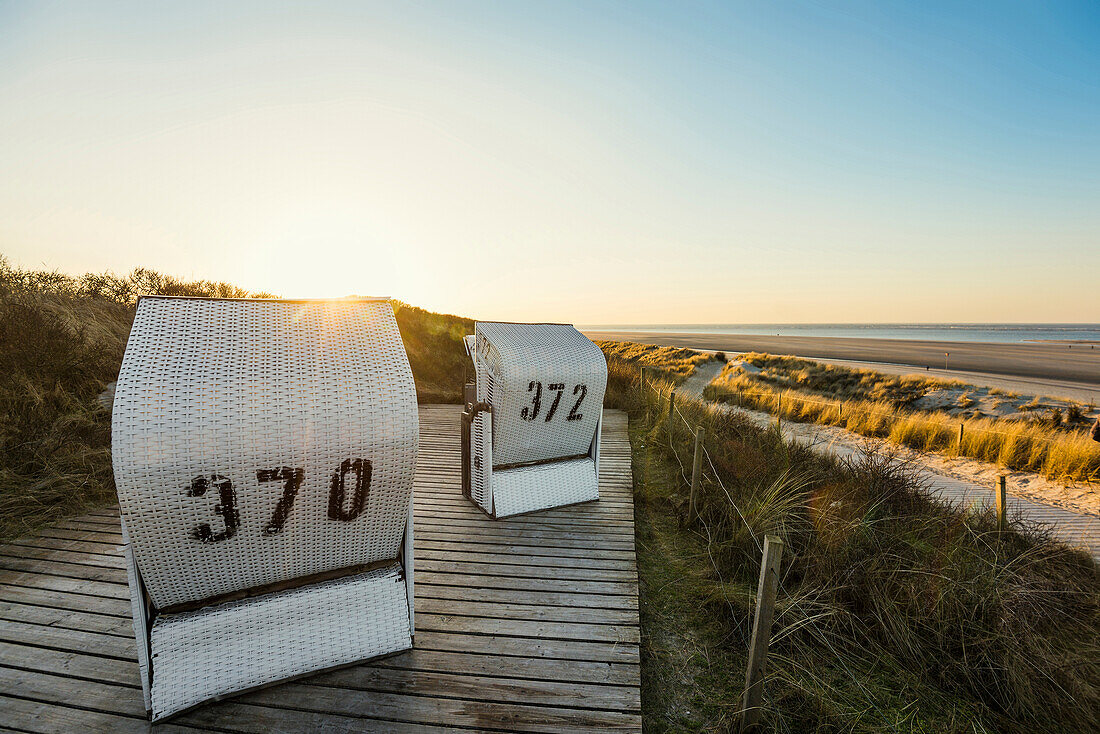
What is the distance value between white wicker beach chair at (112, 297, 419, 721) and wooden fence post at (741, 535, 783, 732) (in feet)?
5.36

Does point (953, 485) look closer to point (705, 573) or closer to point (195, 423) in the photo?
point (705, 573)

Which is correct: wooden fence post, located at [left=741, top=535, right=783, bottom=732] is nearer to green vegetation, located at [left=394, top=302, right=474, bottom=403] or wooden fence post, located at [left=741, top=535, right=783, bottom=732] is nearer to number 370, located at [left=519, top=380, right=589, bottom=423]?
number 370, located at [left=519, top=380, right=589, bottom=423]

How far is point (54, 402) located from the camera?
5.23 metres

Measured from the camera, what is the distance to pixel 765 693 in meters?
2.49

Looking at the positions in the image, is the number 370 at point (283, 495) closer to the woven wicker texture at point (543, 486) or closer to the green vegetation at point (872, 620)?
the green vegetation at point (872, 620)

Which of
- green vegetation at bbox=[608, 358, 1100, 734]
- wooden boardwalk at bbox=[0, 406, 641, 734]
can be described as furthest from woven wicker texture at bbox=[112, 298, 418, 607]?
green vegetation at bbox=[608, 358, 1100, 734]

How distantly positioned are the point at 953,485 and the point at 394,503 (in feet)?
29.6

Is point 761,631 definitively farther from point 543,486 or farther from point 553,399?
point 543,486

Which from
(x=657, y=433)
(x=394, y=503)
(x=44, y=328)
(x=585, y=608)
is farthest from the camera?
(x=657, y=433)

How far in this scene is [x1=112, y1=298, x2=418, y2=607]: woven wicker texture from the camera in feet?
6.09

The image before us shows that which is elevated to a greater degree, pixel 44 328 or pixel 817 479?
pixel 44 328

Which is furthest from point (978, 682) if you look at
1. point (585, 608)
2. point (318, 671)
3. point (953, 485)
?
point (953, 485)

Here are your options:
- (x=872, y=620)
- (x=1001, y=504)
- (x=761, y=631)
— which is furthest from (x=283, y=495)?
(x=1001, y=504)

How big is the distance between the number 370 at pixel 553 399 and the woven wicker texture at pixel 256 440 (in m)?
1.97
